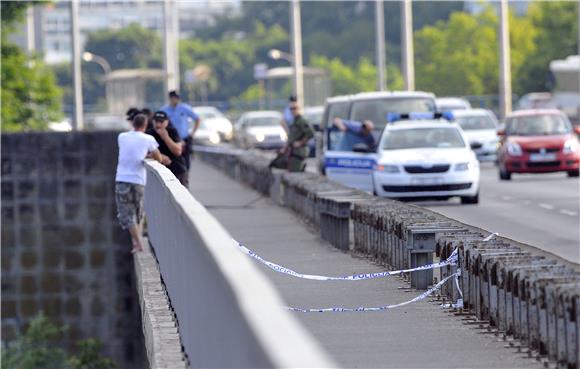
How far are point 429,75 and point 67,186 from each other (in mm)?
91839

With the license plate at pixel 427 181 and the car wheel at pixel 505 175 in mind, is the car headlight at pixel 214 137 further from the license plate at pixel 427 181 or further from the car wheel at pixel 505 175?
the license plate at pixel 427 181

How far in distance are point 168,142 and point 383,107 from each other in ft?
38.1

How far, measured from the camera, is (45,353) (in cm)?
3381

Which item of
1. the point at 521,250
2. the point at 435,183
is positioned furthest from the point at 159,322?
the point at 435,183

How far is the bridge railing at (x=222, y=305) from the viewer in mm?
4988

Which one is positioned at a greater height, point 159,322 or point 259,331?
point 259,331

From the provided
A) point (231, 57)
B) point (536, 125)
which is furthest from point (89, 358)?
point (231, 57)

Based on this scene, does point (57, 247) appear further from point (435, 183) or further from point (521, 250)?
point (521, 250)

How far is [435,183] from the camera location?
95.0 feet

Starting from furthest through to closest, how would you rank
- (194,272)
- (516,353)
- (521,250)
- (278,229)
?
(278,229), (521,250), (516,353), (194,272)

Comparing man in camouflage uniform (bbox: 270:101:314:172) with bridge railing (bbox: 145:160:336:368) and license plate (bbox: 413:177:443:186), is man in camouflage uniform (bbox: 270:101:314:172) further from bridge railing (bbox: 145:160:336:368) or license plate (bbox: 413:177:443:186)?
bridge railing (bbox: 145:160:336:368)

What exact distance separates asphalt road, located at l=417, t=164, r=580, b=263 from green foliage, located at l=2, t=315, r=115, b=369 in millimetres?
7604

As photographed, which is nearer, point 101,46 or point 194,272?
point 194,272

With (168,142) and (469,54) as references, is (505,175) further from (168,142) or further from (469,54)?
(469,54)
